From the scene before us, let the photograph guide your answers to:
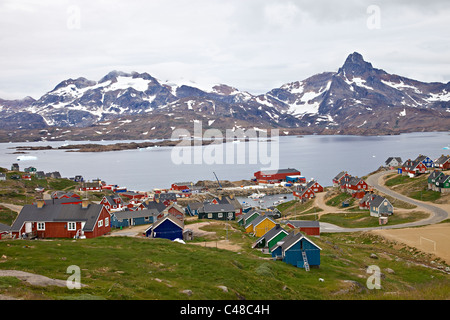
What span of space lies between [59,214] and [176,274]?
863 inches

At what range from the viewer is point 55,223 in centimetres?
4025

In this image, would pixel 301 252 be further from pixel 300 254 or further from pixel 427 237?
pixel 427 237

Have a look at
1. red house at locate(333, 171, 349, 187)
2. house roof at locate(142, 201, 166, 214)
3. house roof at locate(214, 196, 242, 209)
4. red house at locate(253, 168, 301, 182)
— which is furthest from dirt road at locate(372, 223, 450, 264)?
red house at locate(253, 168, 301, 182)

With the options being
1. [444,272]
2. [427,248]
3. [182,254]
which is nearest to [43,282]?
[182,254]

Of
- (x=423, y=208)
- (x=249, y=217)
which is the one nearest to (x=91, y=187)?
(x=249, y=217)

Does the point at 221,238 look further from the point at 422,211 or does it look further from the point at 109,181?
the point at 109,181

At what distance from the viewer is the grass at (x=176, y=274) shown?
17.7 meters

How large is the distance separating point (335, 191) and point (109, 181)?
92704 mm

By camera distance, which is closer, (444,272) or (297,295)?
(297,295)

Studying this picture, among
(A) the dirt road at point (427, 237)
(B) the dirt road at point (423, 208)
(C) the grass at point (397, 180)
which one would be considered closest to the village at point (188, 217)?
(C) the grass at point (397, 180)

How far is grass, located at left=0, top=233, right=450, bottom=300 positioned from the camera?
17.7 metres

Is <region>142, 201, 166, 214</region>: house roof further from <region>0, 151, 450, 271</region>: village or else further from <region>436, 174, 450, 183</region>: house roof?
<region>436, 174, 450, 183</region>: house roof
